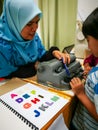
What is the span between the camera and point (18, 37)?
1087 millimetres

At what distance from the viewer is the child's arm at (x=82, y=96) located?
81 cm

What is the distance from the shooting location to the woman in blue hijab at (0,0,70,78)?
1029 mm

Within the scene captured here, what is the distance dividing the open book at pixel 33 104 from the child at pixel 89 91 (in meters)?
0.11

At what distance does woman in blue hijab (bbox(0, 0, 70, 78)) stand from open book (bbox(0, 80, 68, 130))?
19 cm

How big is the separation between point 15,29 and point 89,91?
2.02 ft

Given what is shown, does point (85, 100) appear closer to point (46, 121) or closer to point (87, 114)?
point (87, 114)

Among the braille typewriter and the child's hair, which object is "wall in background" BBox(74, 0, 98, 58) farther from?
the child's hair

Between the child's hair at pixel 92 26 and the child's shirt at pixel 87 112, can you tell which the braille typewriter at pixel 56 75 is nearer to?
the child's shirt at pixel 87 112

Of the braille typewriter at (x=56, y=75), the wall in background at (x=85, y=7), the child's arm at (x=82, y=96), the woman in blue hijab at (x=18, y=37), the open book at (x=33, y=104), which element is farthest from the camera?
the wall in background at (x=85, y=7)

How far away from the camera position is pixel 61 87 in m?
0.93

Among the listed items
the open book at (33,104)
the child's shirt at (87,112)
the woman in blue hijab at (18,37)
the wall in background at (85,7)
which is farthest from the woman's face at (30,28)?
the wall in background at (85,7)

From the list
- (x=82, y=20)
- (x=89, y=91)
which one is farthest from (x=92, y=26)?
(x=82, y=20)

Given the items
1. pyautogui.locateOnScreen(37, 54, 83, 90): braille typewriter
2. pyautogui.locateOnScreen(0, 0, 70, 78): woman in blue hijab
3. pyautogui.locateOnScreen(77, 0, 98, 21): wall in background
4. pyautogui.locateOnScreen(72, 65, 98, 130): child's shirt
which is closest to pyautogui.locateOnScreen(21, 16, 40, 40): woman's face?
pyautogui.locateOnScreen(0, 0, 70, 78): woman in blue hijab

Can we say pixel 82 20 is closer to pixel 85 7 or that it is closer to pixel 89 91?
pixel 85 7
